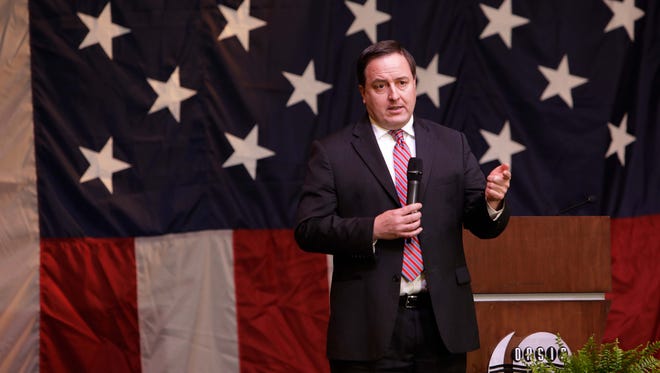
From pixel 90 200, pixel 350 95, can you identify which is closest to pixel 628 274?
pixel 350 95

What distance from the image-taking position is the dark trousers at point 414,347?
2297mm

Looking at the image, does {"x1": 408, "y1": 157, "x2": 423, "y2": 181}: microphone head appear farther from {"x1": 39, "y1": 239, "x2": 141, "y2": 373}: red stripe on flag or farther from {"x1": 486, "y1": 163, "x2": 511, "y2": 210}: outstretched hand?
{"x1": 39, "y1": 239, "x2": 141, "y2": 373}: red stripe on flag

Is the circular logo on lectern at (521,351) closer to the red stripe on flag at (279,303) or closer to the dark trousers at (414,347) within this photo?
the dark trousers at (414,347)

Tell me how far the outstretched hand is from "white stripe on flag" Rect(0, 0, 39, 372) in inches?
100

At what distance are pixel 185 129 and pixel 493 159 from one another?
60.6 inches

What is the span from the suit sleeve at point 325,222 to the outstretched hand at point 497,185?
A: 33cm

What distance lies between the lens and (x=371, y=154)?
2.42 metres

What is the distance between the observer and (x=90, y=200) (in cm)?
410

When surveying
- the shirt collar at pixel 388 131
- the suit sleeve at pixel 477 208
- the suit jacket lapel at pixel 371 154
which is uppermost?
the shirt collar at pixel 388 131

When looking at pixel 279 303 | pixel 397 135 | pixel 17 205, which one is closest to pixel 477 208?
pixel 397 135

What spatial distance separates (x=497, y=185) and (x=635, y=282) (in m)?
2.38

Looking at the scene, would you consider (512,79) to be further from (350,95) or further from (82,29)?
(82,29)

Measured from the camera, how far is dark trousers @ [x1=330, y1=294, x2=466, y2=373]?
230 cm

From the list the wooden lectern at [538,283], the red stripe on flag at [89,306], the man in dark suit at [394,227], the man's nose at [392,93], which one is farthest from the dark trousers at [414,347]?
the red stripe on flag at [89,306]
